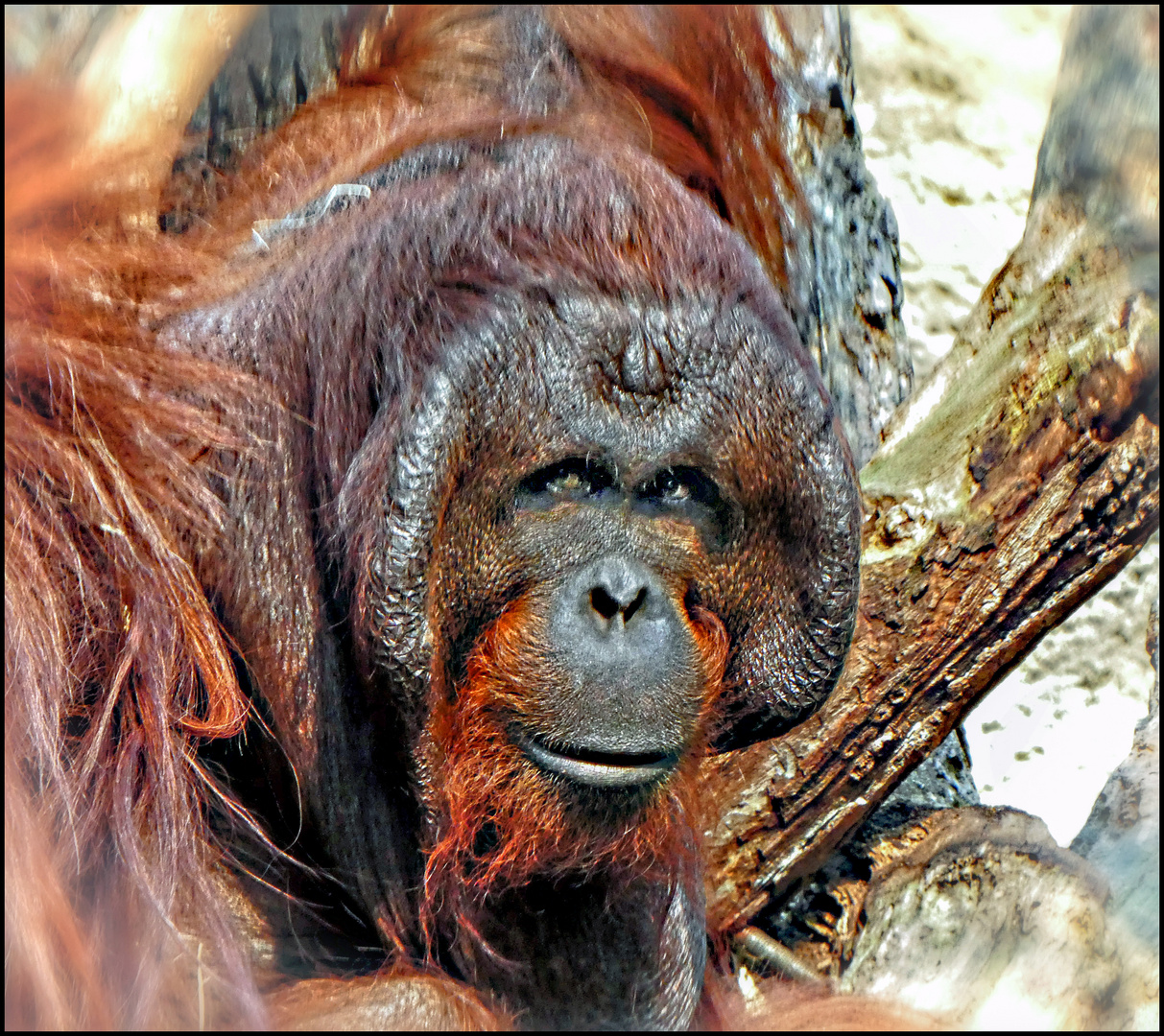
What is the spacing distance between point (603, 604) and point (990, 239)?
2.32 meters

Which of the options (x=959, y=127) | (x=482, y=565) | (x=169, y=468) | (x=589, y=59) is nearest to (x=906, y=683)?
(x=482, y=565)

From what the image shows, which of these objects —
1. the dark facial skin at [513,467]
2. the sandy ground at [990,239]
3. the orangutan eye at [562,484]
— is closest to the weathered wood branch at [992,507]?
the sandy ground at [990,239]

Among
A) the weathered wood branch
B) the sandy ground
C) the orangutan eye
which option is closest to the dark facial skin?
the orangutan eye

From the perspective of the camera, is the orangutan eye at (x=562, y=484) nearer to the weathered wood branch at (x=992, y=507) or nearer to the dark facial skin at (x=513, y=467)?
the dark facial skin at (x=513, y=467)

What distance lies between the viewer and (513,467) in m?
1.19

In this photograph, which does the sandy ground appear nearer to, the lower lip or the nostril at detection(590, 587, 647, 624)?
the lower lip

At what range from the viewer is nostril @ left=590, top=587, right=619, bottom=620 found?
3.82 feet

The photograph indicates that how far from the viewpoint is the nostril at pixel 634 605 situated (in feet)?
3.84

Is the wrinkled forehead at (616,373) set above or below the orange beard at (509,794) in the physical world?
above

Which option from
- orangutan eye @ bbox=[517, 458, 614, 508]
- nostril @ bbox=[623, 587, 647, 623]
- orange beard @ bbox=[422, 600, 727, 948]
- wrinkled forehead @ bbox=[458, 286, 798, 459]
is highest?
wrinkled forehead @ bbox=[458, 286, 798, 459]

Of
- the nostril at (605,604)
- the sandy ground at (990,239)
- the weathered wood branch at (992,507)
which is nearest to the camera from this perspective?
the nostril at (605,604)

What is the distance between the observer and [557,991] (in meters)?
1.42

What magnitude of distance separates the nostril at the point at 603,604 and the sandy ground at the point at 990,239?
89cm

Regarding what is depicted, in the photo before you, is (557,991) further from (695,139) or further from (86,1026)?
(695,139)
